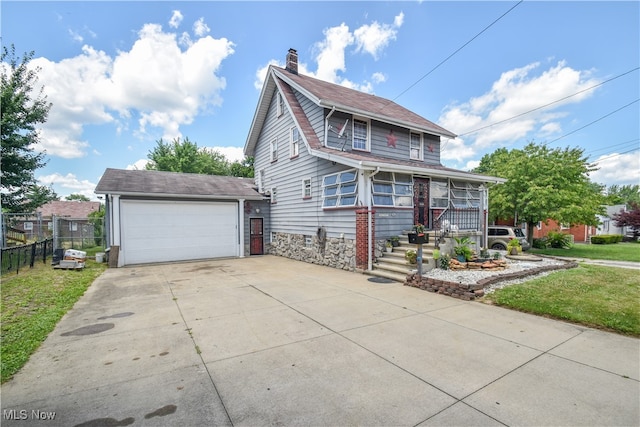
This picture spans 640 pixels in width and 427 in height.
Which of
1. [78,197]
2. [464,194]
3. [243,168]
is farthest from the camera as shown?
[78,197]

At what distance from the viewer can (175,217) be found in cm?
1264

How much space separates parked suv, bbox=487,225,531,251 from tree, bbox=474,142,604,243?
250 centimetres

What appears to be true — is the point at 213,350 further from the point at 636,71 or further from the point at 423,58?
the point at 636,71

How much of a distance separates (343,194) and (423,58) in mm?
5557

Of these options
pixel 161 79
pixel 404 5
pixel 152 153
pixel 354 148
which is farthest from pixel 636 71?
pixel 152 153

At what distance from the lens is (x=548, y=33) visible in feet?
28.9

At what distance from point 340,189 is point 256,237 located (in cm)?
665

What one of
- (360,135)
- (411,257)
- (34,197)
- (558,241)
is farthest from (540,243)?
(34,197)

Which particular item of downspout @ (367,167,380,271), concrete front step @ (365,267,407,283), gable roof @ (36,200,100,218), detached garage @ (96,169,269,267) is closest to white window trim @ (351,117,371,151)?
downspout @ (367,167,380,271)

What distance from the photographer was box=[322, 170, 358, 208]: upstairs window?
31.9 feet

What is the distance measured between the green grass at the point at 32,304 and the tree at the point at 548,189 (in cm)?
1865

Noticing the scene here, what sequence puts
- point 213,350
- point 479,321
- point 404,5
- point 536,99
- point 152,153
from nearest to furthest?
1. point 213,350
2. point 479,321
3. point 404,5
4. point 536,99
5. point 152,153

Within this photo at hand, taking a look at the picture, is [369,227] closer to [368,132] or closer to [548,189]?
[368,132]

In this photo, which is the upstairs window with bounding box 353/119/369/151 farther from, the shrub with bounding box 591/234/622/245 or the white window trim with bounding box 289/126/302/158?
the shrub with bounding box 591/234/622/245
